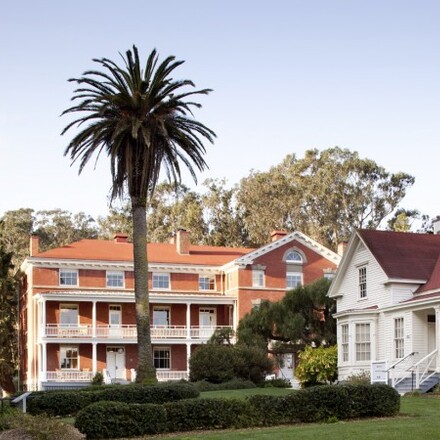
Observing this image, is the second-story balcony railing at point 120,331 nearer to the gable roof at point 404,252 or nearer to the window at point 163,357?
the window at point 163,357

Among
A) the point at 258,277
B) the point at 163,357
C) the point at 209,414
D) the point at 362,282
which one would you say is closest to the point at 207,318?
the point at 163,357

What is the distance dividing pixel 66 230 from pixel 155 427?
80.6 metres

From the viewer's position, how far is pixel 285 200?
3300 inches

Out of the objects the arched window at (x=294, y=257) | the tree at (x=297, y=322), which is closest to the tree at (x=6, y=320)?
the arched window at (x=294, y=257)

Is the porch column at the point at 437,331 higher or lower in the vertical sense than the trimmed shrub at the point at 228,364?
higher

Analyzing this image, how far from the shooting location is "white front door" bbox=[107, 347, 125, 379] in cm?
6234

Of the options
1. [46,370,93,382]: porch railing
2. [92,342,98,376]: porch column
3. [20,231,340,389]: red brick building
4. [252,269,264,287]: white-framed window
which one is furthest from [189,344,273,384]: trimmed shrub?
[252,269,264,287]: white-framed window

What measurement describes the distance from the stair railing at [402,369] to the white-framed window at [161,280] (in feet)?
105

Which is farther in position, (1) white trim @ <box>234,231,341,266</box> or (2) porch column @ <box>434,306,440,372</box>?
(1) white trim @ <box>234,231,341,266</box>

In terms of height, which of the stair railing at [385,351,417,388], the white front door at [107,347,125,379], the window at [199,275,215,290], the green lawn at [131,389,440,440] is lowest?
the white front door at [107,347,125,379]

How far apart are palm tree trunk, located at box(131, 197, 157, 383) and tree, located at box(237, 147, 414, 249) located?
4713 cm

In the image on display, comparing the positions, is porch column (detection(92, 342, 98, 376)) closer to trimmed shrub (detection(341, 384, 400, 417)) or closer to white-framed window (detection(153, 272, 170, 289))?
white-framed window (detection(153, 272, 170, 289))

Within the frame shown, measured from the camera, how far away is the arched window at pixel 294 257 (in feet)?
219

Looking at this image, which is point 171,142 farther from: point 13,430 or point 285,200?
point 285,200
